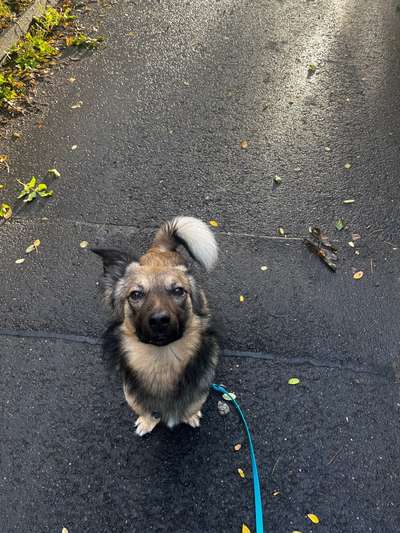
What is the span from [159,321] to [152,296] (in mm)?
219

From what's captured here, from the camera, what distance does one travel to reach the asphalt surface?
9.95 ft

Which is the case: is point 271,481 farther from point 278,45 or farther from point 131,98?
point 278,45

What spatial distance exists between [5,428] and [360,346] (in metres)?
3.02

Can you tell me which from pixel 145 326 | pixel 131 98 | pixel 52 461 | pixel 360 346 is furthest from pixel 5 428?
pixel 131 98

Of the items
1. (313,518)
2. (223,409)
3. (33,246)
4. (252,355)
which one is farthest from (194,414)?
(33,246)

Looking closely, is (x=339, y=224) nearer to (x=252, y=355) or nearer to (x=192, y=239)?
(x=252, y=355)

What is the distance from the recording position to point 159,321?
2.47 meters

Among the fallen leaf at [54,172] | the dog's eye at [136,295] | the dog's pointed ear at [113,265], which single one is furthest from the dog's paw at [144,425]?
the fallen leaf at [54,172]

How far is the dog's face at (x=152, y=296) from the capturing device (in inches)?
99.1

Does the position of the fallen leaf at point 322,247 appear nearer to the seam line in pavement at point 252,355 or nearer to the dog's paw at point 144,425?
the seam line in pavement at point 252,355

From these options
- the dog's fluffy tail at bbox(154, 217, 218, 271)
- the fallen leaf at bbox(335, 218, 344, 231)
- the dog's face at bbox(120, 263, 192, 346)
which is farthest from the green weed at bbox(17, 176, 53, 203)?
the fallen leaf at bbox(335, 218, 344, 231)

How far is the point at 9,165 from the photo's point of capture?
16.4 feet

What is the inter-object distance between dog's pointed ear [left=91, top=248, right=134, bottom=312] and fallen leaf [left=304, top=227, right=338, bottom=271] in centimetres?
205

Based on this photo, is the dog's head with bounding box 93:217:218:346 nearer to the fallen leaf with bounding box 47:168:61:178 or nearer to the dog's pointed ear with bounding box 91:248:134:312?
the dog's pointed ear with bounding box 91:248:134:312
